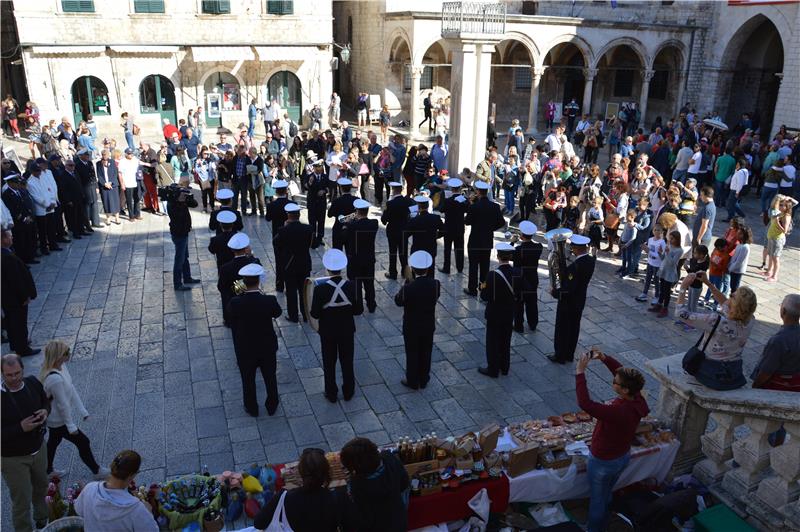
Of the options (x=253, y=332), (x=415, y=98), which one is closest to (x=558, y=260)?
(x=253, y=332)

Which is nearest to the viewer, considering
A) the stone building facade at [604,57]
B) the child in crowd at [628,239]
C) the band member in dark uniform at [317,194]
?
the child in crowd at [628,239]

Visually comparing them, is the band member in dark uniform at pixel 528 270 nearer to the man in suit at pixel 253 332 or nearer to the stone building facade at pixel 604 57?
the man in suit at pixel 253 332

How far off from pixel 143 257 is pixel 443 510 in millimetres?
9061

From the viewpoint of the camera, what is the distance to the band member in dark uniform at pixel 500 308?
7.74 m

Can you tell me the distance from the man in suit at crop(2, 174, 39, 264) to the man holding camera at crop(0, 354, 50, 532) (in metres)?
6.74

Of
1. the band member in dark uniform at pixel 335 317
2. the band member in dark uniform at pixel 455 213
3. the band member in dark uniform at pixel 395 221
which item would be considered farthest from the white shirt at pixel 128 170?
the band member in dark uniform at pixel 335 317

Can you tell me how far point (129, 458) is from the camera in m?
4.17

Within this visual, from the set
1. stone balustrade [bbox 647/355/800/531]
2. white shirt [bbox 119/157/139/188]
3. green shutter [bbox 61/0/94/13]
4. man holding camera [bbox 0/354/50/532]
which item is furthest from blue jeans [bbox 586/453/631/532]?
green shutter [bbox 61/0/94/13]

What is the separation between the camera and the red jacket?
4977mm

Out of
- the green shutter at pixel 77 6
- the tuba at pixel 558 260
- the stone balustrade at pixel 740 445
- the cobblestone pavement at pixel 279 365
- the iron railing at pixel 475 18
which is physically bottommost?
the cobblestone pavement at pixel 279 365

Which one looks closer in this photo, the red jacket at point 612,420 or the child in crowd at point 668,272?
the red jacket at point 612,420

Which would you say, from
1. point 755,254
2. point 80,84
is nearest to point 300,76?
point 80,84

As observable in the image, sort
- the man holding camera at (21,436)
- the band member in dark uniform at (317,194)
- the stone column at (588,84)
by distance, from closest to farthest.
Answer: the man holding camera at (21,436)
the band member in dark uniform at (317,194)
the stone column at (588,84)

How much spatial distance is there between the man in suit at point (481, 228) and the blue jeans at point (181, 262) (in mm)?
4746
